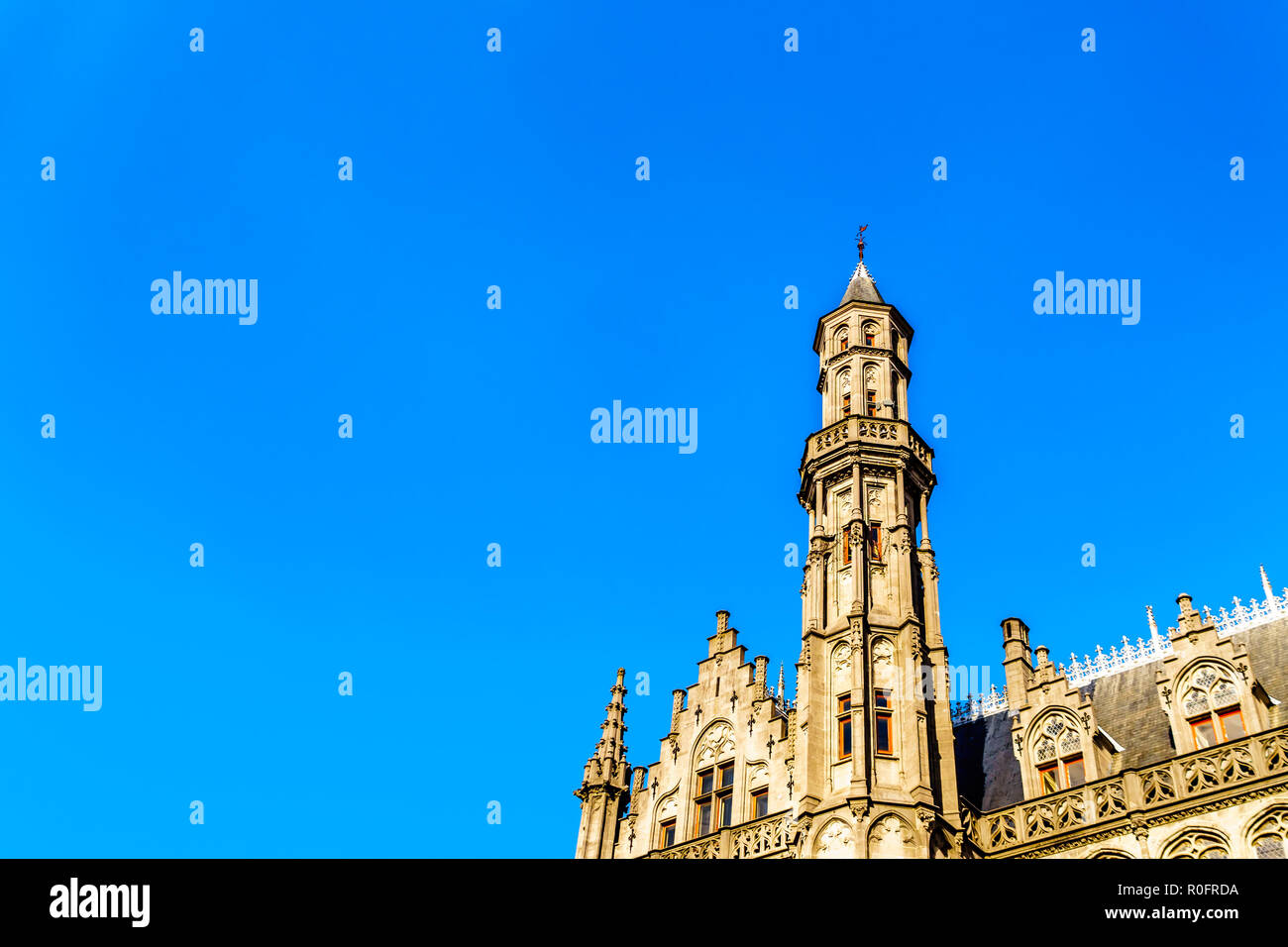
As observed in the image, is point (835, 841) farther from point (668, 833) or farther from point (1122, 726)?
point (1122, 726)

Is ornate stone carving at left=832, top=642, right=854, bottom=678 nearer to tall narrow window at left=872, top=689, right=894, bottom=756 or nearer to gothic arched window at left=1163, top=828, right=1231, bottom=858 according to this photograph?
tall narrow window at left=872, top=689, right=894, bottom=756

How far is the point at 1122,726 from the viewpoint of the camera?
3148cm

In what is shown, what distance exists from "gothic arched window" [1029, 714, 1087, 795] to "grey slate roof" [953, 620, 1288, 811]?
994 millimetres

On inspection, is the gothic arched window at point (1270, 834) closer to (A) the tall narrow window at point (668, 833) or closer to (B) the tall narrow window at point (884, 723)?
(B) the tall narrow window at point (884, 723)

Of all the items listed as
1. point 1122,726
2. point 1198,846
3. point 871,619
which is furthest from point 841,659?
point 1198,846

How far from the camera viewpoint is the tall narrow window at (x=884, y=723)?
3016 cm

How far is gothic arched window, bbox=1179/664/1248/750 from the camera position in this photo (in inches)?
1075

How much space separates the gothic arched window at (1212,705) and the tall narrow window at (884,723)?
7485 millimetres
